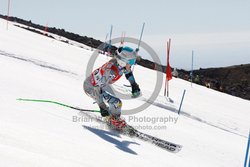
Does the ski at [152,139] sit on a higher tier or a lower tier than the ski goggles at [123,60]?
lower

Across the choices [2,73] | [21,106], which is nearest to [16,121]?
[21,106]

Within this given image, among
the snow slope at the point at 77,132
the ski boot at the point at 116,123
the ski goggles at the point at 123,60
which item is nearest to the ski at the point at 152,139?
the ski boot at the point at 116,123

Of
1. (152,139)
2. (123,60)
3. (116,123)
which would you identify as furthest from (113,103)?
(152,139)

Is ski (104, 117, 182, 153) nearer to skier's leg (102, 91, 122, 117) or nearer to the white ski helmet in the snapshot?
skier's leg (102, 91, 122, 117)

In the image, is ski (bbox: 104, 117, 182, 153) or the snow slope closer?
the snow slope

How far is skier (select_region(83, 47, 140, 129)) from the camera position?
22.6 ft

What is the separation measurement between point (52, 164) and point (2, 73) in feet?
20.0

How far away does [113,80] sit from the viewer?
710cm

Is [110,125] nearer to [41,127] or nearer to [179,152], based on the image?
[179,152]

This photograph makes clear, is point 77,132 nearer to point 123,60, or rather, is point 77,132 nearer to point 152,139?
point 123,60

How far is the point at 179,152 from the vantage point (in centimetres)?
709

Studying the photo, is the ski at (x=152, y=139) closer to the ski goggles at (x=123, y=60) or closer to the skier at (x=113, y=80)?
the skier at (x=113, y=80)

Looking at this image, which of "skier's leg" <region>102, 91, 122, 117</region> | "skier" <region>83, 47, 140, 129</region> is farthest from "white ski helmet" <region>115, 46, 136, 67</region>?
"skier's leg" <region>102, 91, 122, 117</region>

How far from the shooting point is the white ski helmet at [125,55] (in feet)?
22.4
